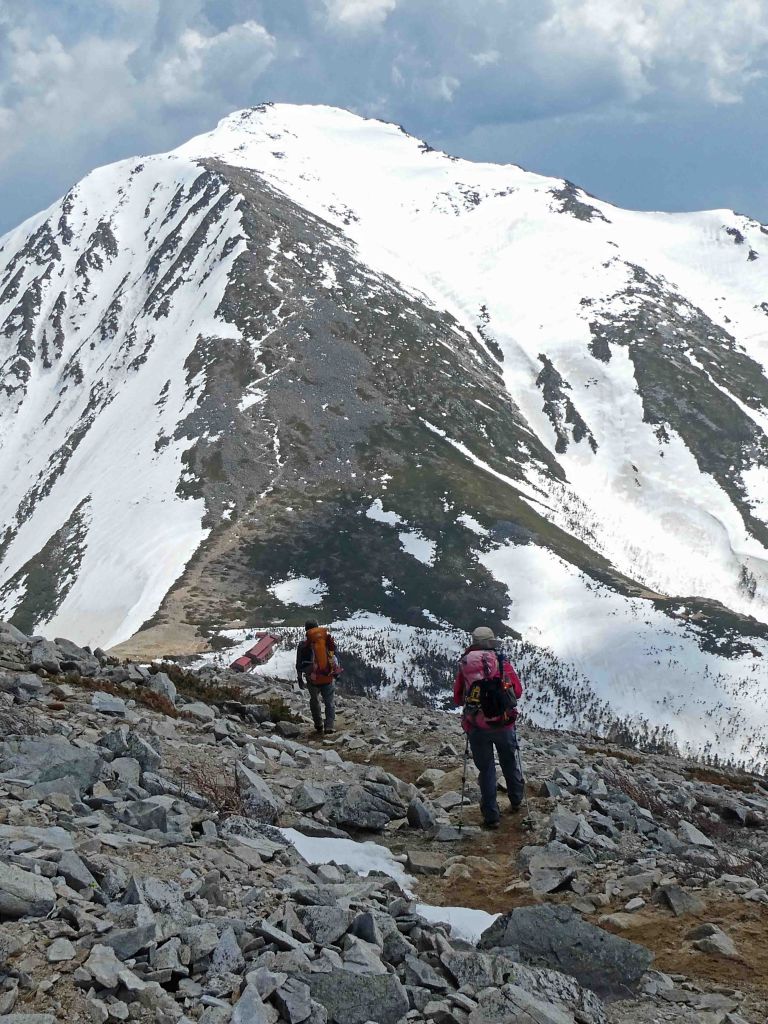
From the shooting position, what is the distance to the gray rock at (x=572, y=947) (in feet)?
27.1

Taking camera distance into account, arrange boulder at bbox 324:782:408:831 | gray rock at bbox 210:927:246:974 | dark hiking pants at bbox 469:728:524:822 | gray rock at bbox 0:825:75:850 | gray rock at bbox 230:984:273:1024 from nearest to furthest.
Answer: gray rock at bbox 230:984:273:1024 < gray rock at bbox 210:927:246:974 < gray rock at bbox 0:825:75:850 < boulder at bbox 324:782:408:831 < dark hiking pants at bbox 469:728:524:822

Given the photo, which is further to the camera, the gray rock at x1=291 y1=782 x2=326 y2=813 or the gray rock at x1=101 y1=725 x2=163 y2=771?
the gray rock at x1=291 y1=782 x2=326 y2=813

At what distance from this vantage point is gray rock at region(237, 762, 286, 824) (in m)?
12.9

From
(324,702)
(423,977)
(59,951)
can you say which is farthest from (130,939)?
(324,702)

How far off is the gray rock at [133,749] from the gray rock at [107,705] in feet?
10.4

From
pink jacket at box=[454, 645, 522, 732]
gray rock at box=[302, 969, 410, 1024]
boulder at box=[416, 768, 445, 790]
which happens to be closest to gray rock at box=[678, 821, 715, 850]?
pink jacket at box=[454, 645, 522, 732]

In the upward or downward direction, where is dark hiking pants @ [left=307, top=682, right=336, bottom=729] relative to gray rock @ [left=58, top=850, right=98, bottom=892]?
upward

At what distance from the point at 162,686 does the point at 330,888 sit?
13.4 m

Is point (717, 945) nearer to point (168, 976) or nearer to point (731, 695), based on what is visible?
point (168, 976)

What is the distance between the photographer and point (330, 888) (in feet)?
31.0

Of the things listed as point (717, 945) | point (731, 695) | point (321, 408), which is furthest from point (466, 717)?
point (321, 408)

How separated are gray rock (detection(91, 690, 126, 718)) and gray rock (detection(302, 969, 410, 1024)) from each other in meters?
11.3

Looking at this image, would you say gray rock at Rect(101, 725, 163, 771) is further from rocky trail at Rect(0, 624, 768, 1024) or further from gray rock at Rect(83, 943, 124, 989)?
gray rock at Rect(83, 943, 124, 989)

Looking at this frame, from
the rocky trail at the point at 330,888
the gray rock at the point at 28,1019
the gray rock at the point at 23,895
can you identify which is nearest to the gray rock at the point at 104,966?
the rocky trail at the point at 330,888
